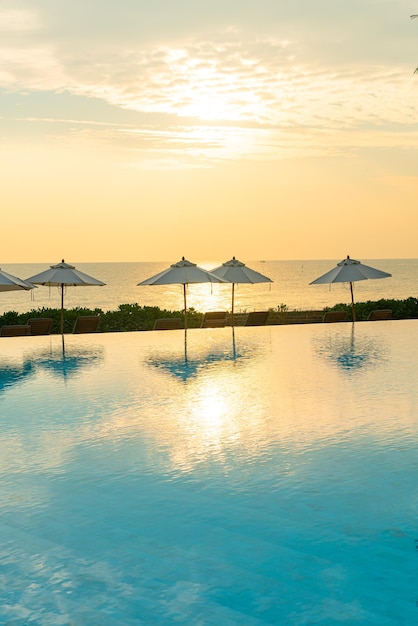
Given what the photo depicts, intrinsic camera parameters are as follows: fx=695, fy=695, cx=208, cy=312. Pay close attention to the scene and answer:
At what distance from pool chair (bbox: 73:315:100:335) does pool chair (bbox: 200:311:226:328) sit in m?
3.60

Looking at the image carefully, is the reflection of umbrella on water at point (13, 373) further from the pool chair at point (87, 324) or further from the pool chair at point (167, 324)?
the pool chair at point (167, 324)

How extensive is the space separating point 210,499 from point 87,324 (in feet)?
48.6

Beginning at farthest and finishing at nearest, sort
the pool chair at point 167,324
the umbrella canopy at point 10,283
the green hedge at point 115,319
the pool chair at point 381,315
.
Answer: the pool chair at point 381,315 < the green hedge at point 115,319 < the pool chair at point 167,324 < the umbrella canopy at point 10,283

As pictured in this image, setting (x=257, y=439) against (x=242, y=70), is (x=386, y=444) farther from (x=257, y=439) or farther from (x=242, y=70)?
(x=242, y=70)

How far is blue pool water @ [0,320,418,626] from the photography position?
471cm

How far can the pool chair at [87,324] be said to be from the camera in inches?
814

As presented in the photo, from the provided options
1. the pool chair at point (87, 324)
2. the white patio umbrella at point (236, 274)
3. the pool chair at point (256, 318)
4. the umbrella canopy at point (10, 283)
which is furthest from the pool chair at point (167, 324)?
the umbrella canopy at point (10, 283)

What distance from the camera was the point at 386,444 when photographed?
27.8 feet

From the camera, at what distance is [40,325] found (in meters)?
20.4

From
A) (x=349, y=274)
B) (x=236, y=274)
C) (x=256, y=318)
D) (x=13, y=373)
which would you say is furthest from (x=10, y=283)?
(x=349, y=274)

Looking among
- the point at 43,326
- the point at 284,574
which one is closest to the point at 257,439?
the point at 284,574

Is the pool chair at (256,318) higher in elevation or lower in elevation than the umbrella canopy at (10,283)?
lower

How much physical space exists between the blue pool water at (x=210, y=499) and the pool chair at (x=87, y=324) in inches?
275

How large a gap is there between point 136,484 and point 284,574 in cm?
246
